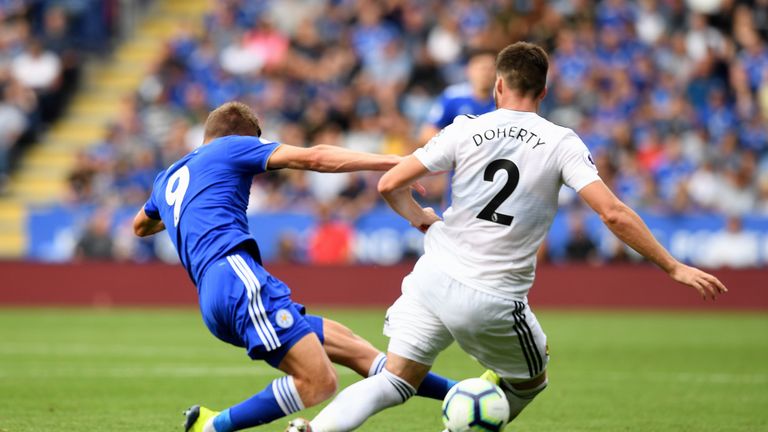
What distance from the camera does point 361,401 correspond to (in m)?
6.25

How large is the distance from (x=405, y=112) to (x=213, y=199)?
1538cm

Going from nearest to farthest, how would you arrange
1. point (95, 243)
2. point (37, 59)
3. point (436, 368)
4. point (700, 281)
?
point (700, 281)
point (436, 368)
point (95, 243)
point (37, 59)

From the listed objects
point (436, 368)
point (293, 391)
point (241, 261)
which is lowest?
point (436, 368)

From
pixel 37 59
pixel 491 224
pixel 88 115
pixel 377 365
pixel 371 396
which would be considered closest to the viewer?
pixel 491 224

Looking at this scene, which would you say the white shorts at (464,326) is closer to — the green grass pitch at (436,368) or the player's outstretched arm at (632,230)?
the player's outstretched arm at (632,230)

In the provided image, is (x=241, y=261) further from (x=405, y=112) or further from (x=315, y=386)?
(x=405, y=112)

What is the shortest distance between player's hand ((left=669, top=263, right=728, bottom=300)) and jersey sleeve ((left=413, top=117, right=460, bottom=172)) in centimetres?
118

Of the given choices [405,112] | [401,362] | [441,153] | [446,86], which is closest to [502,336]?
[401,362]

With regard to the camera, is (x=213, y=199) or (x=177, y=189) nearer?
(x=213, y=199)

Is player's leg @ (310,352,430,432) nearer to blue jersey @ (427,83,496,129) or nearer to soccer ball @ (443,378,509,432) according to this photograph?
soccer ball @ (443,378,509,432)

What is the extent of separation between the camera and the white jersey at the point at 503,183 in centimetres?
612

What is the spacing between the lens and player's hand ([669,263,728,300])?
5875 millimetres

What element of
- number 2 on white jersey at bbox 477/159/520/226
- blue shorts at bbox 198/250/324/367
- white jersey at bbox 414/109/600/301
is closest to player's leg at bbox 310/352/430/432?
blue shorts at bbox 198/250/324/367

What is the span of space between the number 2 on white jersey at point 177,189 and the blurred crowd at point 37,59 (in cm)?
1784
